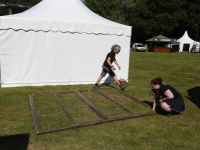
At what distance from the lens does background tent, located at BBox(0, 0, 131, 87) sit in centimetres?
710

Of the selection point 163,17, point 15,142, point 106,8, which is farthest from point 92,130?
point 106,8

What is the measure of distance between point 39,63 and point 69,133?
420 centimetres

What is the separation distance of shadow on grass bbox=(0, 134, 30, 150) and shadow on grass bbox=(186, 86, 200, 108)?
5.12 meters

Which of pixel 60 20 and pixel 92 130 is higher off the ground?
pixel 60 20

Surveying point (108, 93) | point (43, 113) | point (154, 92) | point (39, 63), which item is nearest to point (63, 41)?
point (39, 63)

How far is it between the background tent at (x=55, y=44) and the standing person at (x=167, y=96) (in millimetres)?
3832

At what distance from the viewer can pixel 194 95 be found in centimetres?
732

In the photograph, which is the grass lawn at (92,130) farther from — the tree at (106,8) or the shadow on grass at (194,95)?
the tree at (106,8)

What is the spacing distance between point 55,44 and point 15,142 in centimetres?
467

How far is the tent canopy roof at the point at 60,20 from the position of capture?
6.95 m

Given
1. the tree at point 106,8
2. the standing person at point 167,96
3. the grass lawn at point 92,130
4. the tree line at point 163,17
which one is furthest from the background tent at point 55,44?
the tree at point 106,8

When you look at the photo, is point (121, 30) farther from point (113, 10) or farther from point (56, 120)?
point (113, 10)

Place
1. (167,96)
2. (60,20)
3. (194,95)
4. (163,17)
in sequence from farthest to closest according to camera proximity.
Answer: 1. (163,17)
2. (60,20)
3. (194,95)
4. (167,96)

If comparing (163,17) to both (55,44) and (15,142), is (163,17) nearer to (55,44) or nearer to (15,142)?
(55,44)
